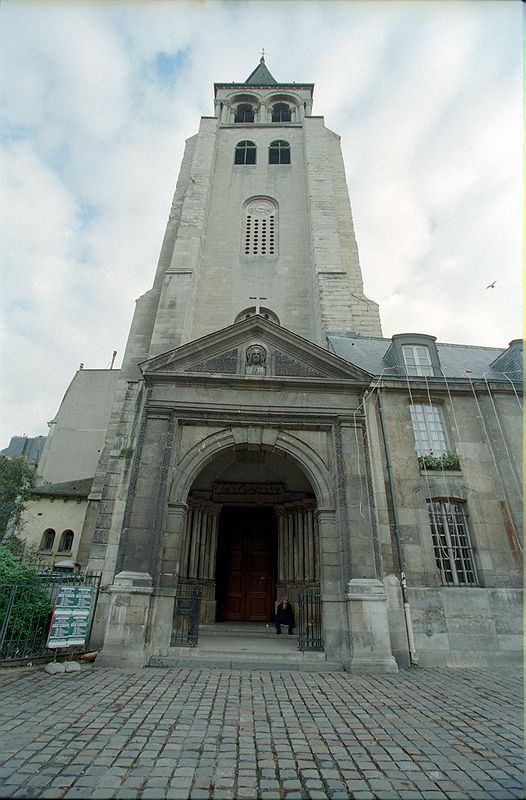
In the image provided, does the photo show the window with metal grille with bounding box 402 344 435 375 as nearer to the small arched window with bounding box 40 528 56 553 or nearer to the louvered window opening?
the louvered window opening

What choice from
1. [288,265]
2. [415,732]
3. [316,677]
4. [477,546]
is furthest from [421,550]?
[288,265]

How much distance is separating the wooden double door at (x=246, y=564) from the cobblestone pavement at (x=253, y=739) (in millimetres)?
6505

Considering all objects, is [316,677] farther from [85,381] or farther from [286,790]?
[85,381]

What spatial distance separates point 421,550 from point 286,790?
773 centimetres

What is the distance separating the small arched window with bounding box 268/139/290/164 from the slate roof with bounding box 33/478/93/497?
21357 millimetres

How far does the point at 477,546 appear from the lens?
10.5m

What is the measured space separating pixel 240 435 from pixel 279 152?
21055mm

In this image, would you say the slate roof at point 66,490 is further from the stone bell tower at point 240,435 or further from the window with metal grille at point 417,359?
the window with metal grille at point 417,359

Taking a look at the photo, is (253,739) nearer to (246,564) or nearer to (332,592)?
(332,592)

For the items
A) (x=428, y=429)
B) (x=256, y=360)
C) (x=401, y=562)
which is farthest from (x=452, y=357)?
(x=401, y=562)

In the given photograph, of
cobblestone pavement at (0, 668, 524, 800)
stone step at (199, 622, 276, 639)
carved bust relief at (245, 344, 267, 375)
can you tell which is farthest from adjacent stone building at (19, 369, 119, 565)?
cobblestone pavement at (0, 668, 524, 800)

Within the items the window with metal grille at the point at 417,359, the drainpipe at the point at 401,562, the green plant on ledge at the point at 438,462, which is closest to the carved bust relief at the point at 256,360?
the drainpipe at the point at 401,562

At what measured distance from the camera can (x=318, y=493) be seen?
10.1 m

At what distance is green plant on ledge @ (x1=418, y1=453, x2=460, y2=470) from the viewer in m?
11.2
